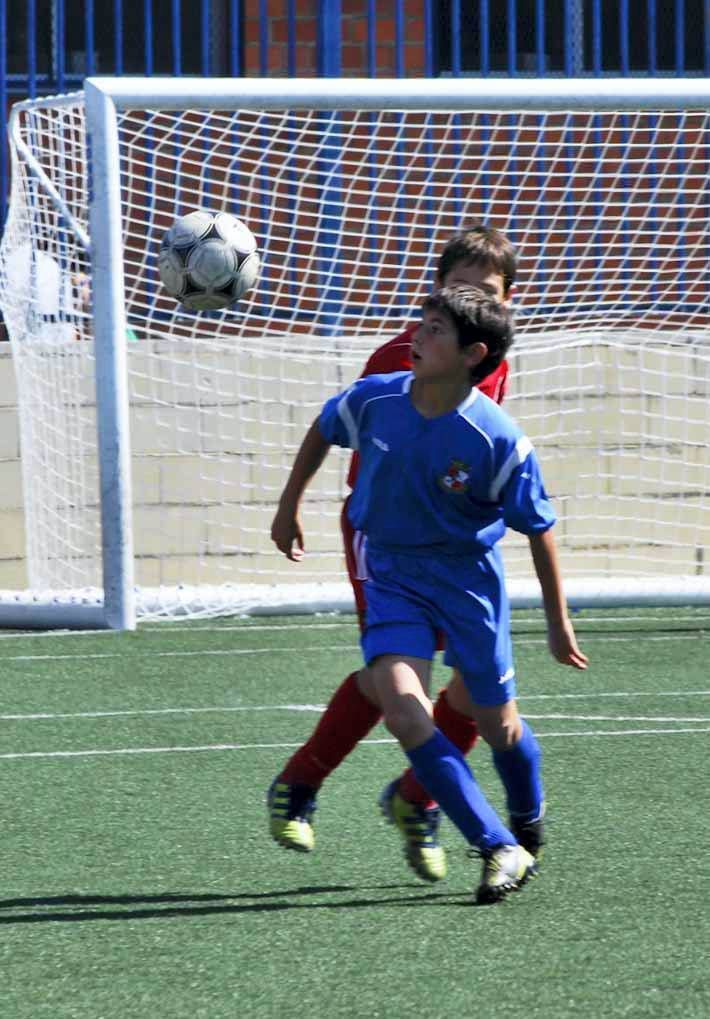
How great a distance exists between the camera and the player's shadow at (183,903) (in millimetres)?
3957

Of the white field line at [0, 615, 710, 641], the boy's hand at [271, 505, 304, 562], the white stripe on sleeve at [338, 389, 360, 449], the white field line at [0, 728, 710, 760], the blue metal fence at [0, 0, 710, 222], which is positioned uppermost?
the blue metal fence at [0, 0, 710, 222]

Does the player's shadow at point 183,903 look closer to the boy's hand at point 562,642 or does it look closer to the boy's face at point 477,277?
the boy's hand at point 562,642

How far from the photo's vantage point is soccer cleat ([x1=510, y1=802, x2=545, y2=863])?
425 cm

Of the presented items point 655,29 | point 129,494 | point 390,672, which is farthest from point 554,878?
point 655,29

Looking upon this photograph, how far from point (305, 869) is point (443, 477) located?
3.25ft

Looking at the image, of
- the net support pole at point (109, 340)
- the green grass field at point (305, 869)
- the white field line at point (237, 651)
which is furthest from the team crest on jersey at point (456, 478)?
the net support pole at point (109, 340)

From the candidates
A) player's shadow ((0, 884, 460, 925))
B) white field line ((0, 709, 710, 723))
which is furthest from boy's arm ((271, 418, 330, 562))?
white field line ((0, 709, 710, 723))

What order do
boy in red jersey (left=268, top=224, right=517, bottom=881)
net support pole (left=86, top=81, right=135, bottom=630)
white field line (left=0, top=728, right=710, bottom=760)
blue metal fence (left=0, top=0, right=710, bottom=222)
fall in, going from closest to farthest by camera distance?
boy in red jersey (left=268, top=224, right=517, bottom=881) < white field line (left=0, top=728, right=710, bottom=760) < net support pole (left=86, top=81, right=135, bottom=630) < blue metal fence (left=0, top=0, right=710, bottom=222)

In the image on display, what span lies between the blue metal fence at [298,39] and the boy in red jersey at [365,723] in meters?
5.38

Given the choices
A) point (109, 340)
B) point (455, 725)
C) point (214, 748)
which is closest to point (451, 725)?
point (455, 725)

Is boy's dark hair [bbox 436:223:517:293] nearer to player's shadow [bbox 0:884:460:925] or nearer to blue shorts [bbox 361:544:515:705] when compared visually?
blue shorts [bbox 361:544:515:705]

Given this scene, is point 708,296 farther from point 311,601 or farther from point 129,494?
point 129,494

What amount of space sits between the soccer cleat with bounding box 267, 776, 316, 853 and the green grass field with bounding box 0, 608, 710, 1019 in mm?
74

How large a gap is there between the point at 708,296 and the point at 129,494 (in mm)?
3178
